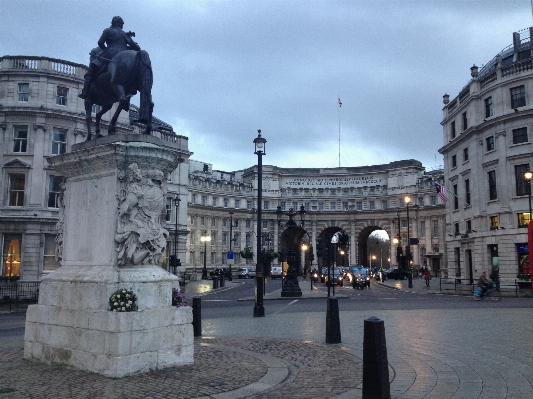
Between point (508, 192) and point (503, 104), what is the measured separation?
25.1ft

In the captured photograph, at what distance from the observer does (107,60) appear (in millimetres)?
10203

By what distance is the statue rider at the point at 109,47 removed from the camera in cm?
1030

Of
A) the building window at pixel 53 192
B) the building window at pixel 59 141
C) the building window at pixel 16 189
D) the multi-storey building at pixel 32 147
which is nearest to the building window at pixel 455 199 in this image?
the multi-storey building at pixel 32 147

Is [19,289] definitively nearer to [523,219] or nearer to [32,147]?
[32,147]

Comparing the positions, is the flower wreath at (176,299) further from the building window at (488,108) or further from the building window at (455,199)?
the building window at (455,199)

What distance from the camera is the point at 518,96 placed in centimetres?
4022

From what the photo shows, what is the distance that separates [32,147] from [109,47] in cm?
3183

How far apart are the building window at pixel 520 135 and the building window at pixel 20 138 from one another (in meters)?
40.3

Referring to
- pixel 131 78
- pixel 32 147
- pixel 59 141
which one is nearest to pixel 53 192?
pixel 32 147

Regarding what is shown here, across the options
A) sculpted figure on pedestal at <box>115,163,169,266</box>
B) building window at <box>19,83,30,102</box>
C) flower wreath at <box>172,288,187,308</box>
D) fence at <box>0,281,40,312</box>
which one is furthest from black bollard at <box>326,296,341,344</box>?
building window at <box>19,83,30,102</box>

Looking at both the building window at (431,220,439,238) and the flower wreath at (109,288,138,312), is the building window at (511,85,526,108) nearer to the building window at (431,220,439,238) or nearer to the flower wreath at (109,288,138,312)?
the flower wreath at (109,288,138,312)

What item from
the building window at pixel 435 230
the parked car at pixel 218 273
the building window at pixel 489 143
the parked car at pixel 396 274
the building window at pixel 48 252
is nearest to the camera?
the building window at pixel 48 252

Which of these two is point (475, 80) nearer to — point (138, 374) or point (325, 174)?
point (138, 374)

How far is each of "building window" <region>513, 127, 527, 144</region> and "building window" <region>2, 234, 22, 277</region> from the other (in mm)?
40989
